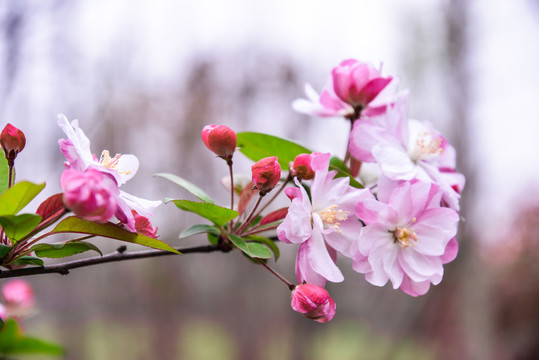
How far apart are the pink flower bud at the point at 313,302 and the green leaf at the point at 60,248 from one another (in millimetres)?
314

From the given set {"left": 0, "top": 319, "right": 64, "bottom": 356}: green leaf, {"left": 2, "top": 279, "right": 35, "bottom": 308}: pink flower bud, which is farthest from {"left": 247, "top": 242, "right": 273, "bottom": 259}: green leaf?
{"left": 2, "top": 279, "right": 35, "bottom": 308}: pink flower bud

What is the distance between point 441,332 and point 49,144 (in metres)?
6.74

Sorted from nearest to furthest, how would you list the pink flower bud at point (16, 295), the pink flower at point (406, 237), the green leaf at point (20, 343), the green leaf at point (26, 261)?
the green leaf at point (26, 261), the pink flower at point (406, 237), the green leaf at point (20, 343), the pink flower bud at point (16, 295)

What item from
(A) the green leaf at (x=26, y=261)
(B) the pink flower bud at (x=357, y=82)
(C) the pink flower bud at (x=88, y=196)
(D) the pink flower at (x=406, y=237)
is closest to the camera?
(C) the pink flower bud at (x=88, y=196)

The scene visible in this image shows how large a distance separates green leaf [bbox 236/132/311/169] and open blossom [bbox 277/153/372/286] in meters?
0.15

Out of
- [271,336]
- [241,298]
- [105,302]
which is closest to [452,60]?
[241,298]

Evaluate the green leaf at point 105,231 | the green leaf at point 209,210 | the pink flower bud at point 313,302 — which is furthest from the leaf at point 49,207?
the pink flower bud at point 313,302

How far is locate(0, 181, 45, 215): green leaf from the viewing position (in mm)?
521

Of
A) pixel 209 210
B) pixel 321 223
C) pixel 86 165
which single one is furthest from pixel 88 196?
pixel 321 223

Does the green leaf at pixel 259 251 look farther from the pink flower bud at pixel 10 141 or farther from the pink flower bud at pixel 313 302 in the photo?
the pink flower bud at pixel 10 141

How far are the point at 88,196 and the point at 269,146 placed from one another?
432 mm

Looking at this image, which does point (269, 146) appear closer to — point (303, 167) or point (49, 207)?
point (303, 167)

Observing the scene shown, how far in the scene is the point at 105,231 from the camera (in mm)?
587

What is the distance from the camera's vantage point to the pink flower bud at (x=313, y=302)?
64 centimetres
